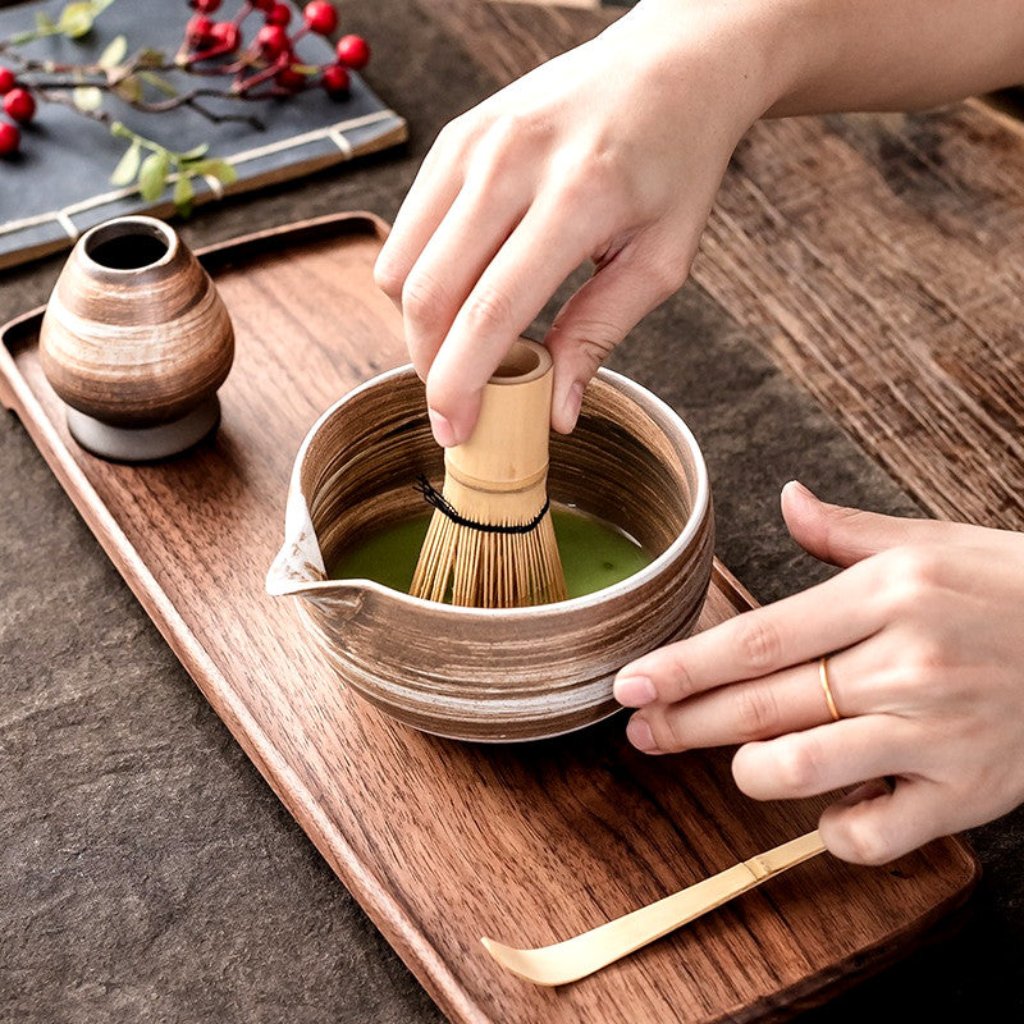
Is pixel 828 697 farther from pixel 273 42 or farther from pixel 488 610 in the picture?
pixel 273 42

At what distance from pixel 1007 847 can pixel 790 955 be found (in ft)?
0.56

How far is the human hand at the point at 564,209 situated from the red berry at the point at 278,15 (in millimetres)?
580

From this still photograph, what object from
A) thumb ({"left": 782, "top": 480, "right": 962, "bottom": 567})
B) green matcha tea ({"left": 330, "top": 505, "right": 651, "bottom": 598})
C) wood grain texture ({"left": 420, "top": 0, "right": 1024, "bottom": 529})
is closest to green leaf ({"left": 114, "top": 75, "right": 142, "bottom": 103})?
wood grain texture ({"left": 420, "top": 0, "right": 1024, "bottom": 529})

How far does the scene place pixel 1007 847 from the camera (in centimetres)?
68

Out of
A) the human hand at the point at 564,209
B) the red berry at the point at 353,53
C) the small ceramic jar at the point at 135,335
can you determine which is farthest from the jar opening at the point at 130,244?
the red berry at the point at 353,53

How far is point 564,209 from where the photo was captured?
586 mm

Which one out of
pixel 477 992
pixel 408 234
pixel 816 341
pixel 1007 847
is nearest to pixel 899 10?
pixel 816 341

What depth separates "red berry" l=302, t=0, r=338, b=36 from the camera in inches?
46.1

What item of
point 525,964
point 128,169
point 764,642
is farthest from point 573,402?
point 128,169

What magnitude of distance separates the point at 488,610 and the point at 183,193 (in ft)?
2.02

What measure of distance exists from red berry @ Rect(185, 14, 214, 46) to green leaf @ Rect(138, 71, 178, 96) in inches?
1.7

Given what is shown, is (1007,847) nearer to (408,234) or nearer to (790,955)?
(790,955)

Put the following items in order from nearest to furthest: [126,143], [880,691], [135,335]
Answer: [880,691] < [135,335] < [126,143]

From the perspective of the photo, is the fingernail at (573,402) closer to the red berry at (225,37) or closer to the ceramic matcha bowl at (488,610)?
the ceramic matcha bowl at (488,610)
